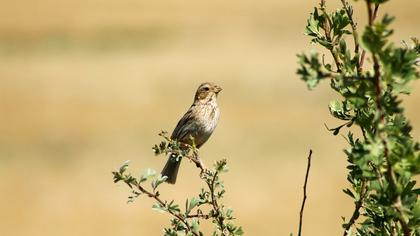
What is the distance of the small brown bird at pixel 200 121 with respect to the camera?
6.98 m

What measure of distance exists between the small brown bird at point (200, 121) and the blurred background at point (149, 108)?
10.1m

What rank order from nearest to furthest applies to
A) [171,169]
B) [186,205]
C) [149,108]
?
[186,205] < [171,169] < [149,108]

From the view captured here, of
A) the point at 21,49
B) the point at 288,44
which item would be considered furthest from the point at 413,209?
the point at 21,49

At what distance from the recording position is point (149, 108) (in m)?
27.4

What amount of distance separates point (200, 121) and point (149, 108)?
2047 cm

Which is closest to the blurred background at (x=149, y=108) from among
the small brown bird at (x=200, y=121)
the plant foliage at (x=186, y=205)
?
the small brown bird at (x=200, y=121)

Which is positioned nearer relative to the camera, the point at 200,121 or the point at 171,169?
the point at 171,169

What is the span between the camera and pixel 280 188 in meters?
21.8

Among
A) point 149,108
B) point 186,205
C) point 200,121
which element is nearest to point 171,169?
point 200,121

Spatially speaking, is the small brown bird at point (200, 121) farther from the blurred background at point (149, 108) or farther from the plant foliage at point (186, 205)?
the blurred background at point (149, 108)

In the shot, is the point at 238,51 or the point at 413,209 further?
the point at 238,51

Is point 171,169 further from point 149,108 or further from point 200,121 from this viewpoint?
point 149,108

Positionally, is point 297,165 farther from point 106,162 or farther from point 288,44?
point 288,44

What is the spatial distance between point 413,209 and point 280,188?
62.1 feet
